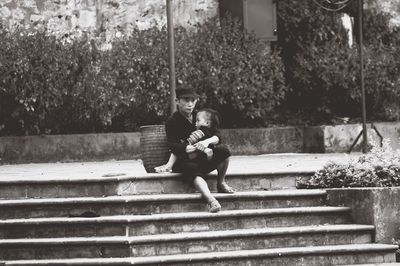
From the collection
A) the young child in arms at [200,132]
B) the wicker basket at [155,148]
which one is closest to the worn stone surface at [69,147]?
the wicker basket at [155,148]

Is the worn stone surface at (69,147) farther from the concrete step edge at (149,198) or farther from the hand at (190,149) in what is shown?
the hand at (190,149)

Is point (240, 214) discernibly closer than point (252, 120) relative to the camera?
Yes

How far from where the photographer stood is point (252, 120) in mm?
16703

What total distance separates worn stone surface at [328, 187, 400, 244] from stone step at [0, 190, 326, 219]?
0.76m

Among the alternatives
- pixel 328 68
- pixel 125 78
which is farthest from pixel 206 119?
pixel 328 68

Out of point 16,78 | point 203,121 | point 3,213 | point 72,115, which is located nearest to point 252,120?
point 72,115

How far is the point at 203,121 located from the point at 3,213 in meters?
2.25

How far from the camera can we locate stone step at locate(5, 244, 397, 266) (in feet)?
30.5

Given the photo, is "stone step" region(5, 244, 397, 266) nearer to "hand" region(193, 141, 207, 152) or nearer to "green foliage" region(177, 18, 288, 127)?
"hand" region(193, 141, 207, 152)

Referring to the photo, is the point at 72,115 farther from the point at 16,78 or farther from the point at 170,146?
the point at 170,146

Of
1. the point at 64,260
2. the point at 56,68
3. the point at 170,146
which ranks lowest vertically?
the point at 64,260

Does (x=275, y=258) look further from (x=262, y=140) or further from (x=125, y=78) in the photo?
(x=262, y=140)

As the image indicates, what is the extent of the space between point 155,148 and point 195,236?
1.69 meters

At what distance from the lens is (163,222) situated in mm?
9859
